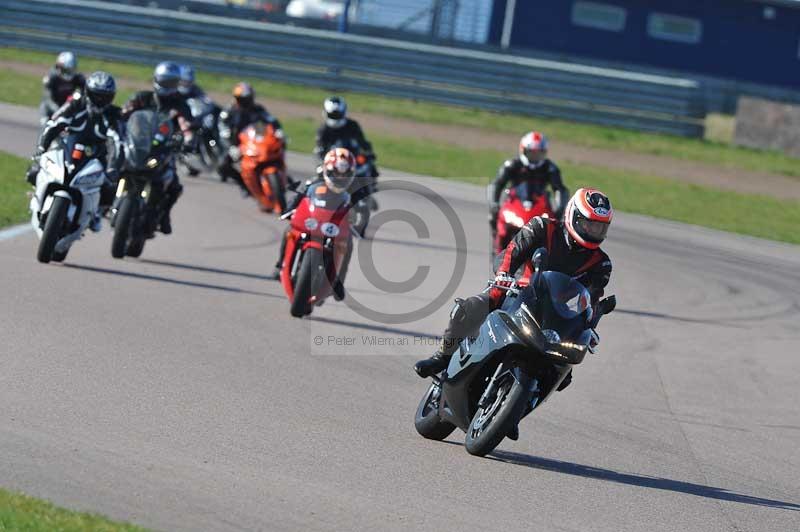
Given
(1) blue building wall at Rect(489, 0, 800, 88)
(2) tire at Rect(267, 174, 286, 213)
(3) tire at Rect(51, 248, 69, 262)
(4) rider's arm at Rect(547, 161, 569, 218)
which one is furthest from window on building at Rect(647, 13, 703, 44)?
(3) tire at Rect(51, 248, 69, 262)

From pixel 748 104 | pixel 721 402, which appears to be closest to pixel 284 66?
pixel 748 104

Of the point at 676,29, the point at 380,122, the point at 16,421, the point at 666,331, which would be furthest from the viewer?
the point at 676,29

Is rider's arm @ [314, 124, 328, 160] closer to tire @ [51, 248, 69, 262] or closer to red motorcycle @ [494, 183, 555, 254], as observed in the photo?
red motorcycle @ [494, 183, 555, 254]

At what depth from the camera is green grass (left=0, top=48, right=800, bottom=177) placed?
29516 mm

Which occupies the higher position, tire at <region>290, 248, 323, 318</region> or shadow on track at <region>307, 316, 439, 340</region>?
tire at <region>290, 248, 323, 318</region>

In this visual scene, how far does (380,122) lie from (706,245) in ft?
34.3

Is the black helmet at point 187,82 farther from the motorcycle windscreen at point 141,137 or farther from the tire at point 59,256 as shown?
the tire at point 59,256

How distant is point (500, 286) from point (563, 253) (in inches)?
17.2

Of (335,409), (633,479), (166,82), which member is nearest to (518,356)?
(633,479)

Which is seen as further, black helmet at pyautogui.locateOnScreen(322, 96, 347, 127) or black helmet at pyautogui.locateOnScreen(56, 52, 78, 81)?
black helmet at pyautogui.locateOnScreen(56, 52, 78, 81)

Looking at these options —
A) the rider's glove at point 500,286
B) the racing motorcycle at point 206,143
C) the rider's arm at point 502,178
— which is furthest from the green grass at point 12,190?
the rider's glove at point 500,286

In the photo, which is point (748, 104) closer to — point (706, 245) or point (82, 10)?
point (706, 245)

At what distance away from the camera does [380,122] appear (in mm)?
29031

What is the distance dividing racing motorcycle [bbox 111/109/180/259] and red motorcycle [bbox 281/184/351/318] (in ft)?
6.63
